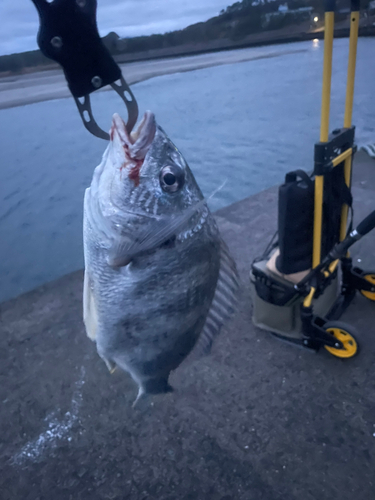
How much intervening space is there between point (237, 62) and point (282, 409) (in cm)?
770

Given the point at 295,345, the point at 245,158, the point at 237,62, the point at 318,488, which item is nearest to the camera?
the point at 318,488

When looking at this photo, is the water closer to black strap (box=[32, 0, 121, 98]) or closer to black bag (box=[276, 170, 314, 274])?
black strap (box=[32, 0, 121, 98])

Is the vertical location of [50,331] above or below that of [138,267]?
below

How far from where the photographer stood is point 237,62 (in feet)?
26.0

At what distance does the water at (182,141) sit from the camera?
205cm

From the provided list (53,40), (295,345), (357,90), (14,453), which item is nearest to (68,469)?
(14,453)

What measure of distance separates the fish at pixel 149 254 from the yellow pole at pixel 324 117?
1.50 m

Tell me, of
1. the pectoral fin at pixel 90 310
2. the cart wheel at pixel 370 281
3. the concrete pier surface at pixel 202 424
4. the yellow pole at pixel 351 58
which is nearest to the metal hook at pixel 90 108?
the pectoral fin at pixel 90 310

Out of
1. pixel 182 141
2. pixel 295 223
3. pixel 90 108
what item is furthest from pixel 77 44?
pixel 182 141

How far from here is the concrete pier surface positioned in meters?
2.07

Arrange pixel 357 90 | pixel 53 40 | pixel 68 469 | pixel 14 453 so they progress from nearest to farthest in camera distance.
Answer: pixel 53 40 < pixel 68 469 < pixel 14 453 < pixel 357 90

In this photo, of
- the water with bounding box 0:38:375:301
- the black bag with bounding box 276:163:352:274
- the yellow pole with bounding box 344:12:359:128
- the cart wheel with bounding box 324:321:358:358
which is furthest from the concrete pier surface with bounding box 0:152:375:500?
the yellow pole with bounding box 344:12:359:128

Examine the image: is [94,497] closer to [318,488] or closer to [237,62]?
[318,488]

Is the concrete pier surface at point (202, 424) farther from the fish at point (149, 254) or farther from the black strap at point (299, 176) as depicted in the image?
the black strap at point (299, 176)
